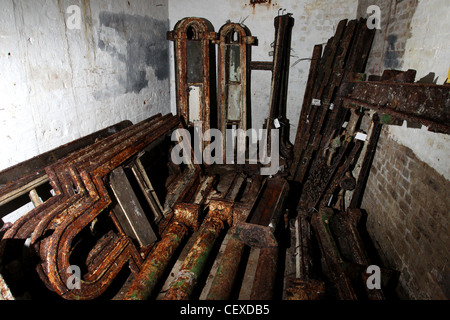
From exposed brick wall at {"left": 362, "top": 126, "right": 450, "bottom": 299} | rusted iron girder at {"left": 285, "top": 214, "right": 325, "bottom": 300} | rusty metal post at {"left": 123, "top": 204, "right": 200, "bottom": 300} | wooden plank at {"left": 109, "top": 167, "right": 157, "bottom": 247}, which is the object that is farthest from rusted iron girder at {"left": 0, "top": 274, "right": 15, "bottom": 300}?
exposed brick wall at {"left": 362, "top": 126, "right": 450, "bottom": 299}

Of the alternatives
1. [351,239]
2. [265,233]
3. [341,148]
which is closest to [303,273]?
[265,233]

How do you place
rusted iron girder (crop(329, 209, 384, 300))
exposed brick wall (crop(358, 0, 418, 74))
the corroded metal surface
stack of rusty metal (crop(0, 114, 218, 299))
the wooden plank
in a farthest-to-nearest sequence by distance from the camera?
exposed brick wall (crop(358, 0, 418, 74)) → the wooden plank → rusted iron girder (crop(329, 209, 384, 300)) → the corroded metal surface → stack of rusty metal (crop(0, 114, 218, 299))

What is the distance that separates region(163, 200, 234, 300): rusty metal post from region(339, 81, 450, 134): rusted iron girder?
1881mm

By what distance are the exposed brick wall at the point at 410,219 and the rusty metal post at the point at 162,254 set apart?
7.38ft

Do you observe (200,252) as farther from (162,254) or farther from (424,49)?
(424,49)

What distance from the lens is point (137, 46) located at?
4.01m

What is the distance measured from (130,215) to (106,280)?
0.67 meters

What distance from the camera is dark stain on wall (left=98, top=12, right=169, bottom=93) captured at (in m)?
3.41

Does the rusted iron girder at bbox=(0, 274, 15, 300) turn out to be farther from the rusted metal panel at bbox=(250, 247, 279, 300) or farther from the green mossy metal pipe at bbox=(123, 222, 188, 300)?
the rusted metal panel at bbox=(250, 247, 279, 300)

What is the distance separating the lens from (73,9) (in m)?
2.74

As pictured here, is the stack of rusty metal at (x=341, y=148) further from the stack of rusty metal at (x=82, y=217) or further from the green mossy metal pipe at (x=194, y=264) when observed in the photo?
the stack of rusty metal at (x=82, y=217)

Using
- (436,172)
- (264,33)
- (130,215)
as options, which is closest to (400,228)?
(436,172)
